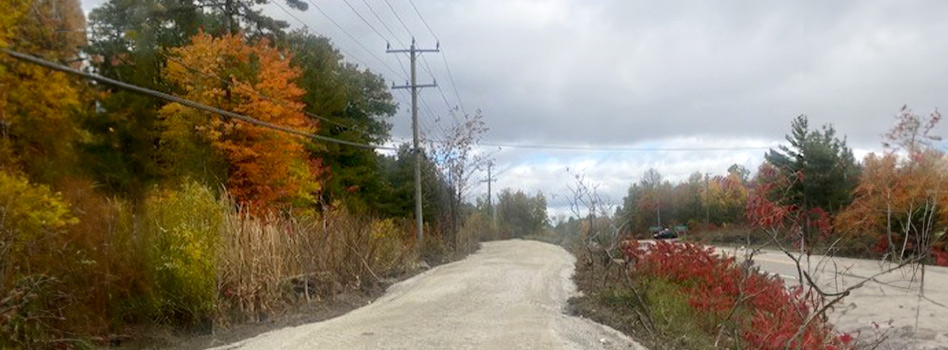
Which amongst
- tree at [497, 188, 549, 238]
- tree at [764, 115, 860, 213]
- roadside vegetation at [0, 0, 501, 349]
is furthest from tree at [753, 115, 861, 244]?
tree at [497, 188, 549, 238]

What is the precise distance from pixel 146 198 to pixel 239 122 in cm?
991

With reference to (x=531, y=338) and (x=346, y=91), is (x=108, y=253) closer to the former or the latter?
(x=531, y=338)

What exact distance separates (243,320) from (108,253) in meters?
2.60

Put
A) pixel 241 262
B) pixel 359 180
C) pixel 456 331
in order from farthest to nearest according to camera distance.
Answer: pixel 359 180 < pixel 241 262 < pixel 456 331

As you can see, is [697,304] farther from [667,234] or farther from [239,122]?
[239,122]

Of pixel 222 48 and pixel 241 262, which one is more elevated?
pixel 222 48

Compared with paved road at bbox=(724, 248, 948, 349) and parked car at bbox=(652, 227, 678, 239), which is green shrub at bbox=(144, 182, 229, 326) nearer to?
paved road at bbox=(724, 248, 948, 349)

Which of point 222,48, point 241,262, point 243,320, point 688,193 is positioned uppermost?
point 222,48

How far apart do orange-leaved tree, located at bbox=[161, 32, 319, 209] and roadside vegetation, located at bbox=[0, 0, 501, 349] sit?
0.06 meters

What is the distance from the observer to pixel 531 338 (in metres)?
10.4

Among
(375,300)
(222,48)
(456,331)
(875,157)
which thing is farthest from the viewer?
(875,157)

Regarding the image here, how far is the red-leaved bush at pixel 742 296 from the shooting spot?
9.97 meters

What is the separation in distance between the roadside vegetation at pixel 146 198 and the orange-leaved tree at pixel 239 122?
6 cm

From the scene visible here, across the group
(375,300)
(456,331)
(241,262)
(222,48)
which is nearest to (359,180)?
(222,48)
